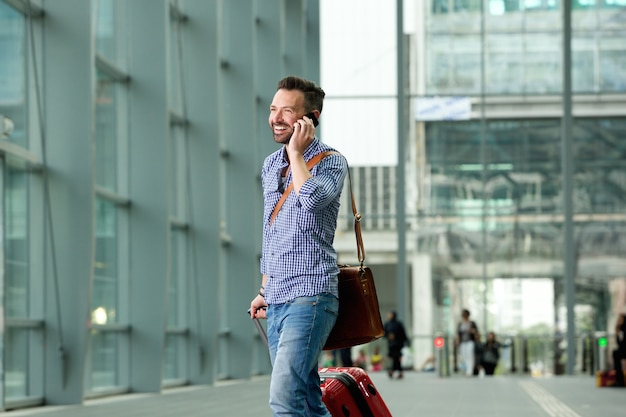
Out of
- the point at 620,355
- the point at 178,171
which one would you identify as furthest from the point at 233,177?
the point at 620,355

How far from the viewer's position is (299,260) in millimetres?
3633

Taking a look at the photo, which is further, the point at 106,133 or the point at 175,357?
the point at 175,357

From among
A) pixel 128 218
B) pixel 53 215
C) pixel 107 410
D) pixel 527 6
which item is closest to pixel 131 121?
pixel 128 218

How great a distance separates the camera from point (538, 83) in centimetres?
2823

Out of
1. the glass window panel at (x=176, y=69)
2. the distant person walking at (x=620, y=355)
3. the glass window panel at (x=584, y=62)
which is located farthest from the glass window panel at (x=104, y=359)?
the glass window panel at (x=584, y=62)

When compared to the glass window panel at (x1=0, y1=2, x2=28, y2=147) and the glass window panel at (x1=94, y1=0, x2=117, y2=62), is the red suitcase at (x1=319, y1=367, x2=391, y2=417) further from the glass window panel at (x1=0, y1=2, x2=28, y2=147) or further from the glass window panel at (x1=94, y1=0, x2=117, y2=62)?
the glass window panel at (x1=94, y1=0, x2=117, y2=62)

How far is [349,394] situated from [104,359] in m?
9.52

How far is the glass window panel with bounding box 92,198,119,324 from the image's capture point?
1309 cm

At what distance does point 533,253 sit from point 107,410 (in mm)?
18453

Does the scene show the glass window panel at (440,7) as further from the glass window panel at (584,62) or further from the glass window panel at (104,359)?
the glass window panel at (104,359)

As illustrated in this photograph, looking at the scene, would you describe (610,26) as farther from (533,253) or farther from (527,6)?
(533,253)

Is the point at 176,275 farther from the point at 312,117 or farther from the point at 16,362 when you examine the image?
the point at 312,117

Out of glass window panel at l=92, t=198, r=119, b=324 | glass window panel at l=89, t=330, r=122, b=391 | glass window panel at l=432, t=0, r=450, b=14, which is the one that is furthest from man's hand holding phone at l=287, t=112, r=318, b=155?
glass window panel at l=432, t=0, r=450, b=14

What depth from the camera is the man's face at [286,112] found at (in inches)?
148
